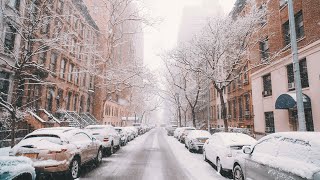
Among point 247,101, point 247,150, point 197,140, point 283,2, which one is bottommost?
point 197,140

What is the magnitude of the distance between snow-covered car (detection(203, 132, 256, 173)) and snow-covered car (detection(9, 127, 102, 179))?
511 centimetres

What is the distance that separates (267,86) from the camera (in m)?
21.1

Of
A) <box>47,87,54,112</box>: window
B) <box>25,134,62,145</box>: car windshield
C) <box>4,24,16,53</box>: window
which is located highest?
<box>4,24,16,53</box>: window

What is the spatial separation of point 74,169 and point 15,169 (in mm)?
3860

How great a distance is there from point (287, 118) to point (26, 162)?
16.8 meters

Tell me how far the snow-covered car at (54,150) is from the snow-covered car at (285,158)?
5298 millimetres

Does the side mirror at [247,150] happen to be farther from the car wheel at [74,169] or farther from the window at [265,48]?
the window at [265,48]

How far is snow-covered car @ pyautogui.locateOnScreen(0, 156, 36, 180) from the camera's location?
4416mm

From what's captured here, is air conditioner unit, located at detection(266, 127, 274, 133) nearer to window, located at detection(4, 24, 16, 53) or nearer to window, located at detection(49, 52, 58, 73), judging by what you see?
window, located at detection(4, 24, 16, 53)

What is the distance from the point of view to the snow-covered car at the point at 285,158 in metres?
4.03

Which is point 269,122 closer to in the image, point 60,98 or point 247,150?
point 247,150

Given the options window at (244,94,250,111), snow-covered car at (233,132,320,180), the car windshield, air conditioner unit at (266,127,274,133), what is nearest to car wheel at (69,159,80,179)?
the car windshield

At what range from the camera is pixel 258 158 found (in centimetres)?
584

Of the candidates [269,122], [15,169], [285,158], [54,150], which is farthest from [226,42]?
[15,169]
